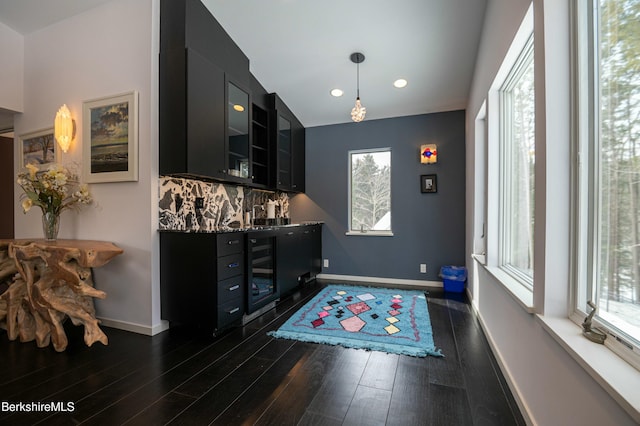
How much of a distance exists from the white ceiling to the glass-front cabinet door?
2.01ft

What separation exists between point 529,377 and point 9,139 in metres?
7.39

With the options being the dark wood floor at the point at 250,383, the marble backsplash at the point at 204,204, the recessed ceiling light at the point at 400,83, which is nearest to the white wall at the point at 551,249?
the dark wood floor at the point at 250,383

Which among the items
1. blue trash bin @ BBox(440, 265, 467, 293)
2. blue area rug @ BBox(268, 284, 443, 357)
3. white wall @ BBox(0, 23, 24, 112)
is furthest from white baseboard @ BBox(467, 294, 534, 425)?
white wall @ BBox(0, 23, 24, 112)

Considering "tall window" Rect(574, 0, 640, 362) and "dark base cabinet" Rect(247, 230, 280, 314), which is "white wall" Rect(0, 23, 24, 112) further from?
"tall window" Rect(574, 0, 640, 362)

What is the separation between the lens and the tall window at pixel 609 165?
35.9 inches

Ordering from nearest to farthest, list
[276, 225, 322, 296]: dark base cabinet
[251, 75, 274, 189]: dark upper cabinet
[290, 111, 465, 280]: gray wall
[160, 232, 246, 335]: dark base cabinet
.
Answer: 1. [160, 232, 246, 335]: dark base cabinet
2. [276, 225, 322, 296]: dark base cabinet
3. [251, 75, 274, 189]: dark upper cabinet
4. [290, 111, 465, 280]: gray wall

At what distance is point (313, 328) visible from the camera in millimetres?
2625

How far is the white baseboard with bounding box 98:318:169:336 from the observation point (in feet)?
8.23

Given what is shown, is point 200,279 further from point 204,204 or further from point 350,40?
point 350,40

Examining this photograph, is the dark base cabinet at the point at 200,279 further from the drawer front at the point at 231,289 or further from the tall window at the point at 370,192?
the tall window at the point at 370,192

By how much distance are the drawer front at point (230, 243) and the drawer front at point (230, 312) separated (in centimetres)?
46

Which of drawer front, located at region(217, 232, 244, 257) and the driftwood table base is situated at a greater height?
drawer front, located at region(217, 232, 244, 257)

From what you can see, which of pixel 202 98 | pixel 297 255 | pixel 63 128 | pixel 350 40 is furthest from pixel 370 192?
pixel 63 128

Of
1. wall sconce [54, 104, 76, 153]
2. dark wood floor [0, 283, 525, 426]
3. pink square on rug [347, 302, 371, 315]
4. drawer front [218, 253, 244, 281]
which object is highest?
wall sconce [54, 104, 76, 153]
